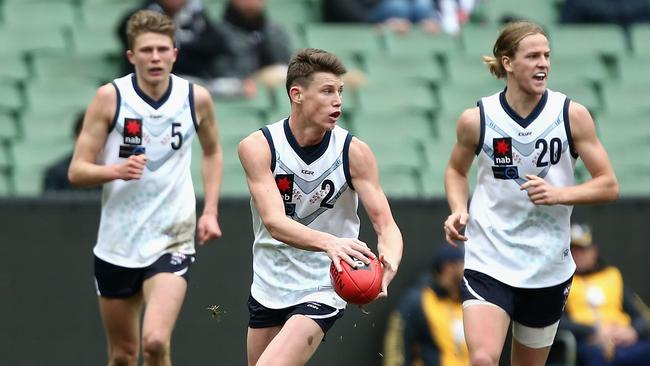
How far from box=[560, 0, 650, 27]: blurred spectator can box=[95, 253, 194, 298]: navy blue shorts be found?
7396 mm

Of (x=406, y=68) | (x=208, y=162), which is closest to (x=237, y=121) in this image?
(x=406, y=68)

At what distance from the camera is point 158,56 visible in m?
8.95

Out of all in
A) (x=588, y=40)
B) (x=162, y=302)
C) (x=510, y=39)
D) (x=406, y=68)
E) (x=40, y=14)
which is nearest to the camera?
(x=510, y=39)

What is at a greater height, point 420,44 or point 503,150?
point 503,150

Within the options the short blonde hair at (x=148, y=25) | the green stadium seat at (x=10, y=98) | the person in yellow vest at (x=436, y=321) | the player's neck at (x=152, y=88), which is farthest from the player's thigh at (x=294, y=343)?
the green stadium seat at (x=10, y=98)

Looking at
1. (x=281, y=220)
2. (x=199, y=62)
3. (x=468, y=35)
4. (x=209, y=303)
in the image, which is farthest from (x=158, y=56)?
(x=468, y=35)

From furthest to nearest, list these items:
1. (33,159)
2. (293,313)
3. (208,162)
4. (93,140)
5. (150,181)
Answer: (33,159) < (208,162) < (150,181) < (93,140) < (293,313)

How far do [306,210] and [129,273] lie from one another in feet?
5.94

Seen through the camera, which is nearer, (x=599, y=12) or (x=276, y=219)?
(x=276, y=219)

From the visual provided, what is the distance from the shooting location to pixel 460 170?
8422 millimetres

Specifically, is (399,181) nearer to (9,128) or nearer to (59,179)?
(59,179)

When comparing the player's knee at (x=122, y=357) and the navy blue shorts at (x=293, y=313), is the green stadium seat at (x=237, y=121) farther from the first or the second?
the navy blue shorts at (x=293, y=313)

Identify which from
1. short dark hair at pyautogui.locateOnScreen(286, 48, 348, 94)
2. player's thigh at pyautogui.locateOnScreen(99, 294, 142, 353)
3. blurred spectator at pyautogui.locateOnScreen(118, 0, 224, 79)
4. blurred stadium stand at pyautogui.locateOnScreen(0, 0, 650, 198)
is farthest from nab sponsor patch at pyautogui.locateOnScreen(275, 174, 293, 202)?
blurred spectator at pyautogui.locateOnScreen(118, 0, 224, 79)

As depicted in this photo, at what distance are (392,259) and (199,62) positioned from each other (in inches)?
246
